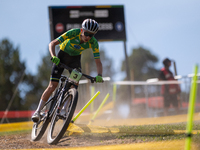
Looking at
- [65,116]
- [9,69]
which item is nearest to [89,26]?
[65,116]

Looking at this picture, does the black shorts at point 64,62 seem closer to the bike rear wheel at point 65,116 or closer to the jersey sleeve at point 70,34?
the jersey sleeve at point 70,34

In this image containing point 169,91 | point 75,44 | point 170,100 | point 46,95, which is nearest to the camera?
point 75,44

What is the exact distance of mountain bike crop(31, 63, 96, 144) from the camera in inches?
175

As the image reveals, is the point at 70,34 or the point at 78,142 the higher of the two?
the point at 70,34

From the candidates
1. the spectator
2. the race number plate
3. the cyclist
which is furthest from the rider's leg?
the spectator

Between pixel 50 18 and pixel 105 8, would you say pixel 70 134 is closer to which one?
pixel 50 18

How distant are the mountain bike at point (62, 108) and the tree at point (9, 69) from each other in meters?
41.5

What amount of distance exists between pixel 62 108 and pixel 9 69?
1829 inches

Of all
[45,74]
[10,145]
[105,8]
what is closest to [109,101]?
[105,8]

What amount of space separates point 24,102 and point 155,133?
142 ft

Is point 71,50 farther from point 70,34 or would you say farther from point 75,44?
point 70,34

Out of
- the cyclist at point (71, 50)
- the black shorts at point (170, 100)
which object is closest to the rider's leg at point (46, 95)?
the cyclist at point (71, 50)

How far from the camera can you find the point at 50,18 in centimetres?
1209

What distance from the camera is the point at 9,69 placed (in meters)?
48.4
